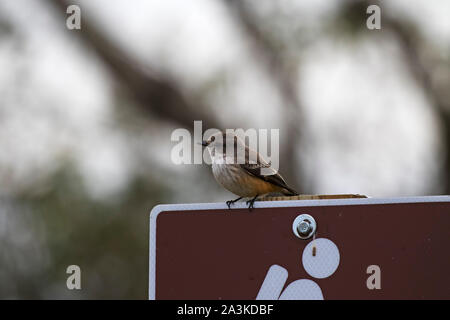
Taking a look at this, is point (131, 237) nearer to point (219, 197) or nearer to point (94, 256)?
point (94, 256)

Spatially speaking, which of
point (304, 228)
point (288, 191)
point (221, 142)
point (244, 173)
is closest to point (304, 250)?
point (304, 228)

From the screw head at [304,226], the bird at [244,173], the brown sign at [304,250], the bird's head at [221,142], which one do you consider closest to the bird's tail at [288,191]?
the bird at [244,173]

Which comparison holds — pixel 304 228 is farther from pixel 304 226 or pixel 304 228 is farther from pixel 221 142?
pixel 221 142

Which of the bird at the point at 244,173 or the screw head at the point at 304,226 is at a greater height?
the bird at the point at 244,173

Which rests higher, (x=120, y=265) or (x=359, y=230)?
(x=359, y=230)

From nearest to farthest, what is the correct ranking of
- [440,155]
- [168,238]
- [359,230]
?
[359,230] < [168,238] < [440,155]

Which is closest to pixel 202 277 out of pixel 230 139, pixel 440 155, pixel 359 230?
pixel 359 230

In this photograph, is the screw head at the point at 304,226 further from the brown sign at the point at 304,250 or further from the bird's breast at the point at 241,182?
the bird's breast at the point at 241,182
